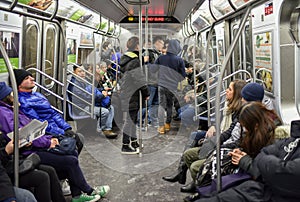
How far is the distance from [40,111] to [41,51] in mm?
2356

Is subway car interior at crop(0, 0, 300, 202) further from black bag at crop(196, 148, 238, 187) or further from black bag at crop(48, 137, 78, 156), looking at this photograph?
black bag at crop(48, 137, 78, 156)

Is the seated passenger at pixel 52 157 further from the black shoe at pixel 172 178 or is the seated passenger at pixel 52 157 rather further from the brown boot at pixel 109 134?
the brown boot at pixel 109 134

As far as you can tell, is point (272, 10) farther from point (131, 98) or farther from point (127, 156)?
point (127, 156)

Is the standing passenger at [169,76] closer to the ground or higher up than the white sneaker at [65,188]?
higher up

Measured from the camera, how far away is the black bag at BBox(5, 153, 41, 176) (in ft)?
8.03

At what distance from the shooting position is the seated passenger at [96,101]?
613cm

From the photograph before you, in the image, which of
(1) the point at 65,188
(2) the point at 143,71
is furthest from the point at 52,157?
(2) the point at 143,71

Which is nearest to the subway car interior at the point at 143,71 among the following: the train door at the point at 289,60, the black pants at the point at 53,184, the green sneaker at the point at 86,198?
the train door at the point at 289,60

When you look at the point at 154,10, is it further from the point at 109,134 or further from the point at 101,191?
the point at 101,191

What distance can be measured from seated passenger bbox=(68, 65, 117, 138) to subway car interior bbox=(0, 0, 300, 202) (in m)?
0.04

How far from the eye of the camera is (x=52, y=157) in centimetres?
310

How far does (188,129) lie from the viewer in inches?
261

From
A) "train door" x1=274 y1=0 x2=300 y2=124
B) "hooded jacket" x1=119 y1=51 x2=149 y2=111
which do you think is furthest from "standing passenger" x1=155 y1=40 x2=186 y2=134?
"train door" x1=274 y1=0 x2=300 y2=124

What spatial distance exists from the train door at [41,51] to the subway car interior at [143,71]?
0.02m
